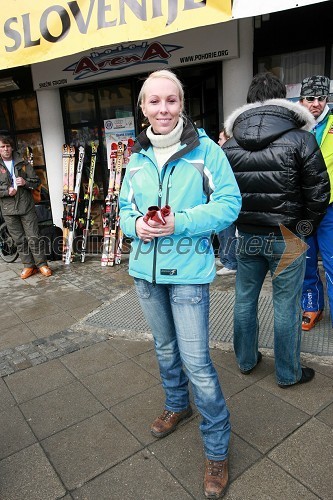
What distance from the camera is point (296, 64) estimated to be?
5.00 meters

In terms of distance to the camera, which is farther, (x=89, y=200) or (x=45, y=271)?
(x=89, y=200)

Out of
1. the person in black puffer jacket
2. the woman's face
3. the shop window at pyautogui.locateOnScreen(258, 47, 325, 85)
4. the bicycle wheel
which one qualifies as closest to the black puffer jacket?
the person in black puffer jacket

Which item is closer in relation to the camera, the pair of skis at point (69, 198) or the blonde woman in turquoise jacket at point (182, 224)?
the blonde woman in turquoise jacket at point (182, 224)

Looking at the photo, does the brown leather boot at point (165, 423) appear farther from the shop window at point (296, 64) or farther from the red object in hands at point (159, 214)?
the shop window at point (296, 64)

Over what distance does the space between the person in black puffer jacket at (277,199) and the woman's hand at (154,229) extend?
97 centimetres

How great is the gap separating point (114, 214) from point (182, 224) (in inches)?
174

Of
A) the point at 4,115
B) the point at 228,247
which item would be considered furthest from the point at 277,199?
the point at 4,115

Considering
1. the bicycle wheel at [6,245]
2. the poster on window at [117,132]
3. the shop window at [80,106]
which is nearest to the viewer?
the poster on window at [117,132]

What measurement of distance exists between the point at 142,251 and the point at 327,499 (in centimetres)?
150

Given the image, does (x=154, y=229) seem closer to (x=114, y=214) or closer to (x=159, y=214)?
(x=159, y=214)

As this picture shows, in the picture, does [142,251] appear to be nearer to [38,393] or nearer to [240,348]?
[240,348]

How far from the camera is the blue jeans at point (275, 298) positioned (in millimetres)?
2404

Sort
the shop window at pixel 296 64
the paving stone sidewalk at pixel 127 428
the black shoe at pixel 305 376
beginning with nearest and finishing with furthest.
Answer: the paving stone sidewalk at pixel 127 428, the black shoe at pixel 305 376, the shop window at pixel 296 64

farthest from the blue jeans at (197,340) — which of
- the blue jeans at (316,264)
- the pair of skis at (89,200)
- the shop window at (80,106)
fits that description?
the shop window at (80,106)
